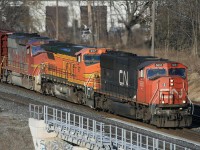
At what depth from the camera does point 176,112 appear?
68.1 feet

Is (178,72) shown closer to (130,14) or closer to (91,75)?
(91,75)

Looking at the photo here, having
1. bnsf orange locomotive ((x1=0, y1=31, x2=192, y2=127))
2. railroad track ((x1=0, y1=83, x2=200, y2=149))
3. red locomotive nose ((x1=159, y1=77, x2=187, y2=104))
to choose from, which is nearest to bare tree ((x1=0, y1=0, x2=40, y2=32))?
bnsf orange locomotive ((x1=0, y1=31, x2=192, y2=127))

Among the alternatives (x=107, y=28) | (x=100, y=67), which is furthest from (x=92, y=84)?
(x=107, y=28)

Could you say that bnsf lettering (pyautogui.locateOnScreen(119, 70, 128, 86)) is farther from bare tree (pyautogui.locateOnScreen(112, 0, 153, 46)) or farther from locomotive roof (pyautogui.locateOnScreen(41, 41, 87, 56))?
bare tree (pyautogui.locateOnScreen(112, 0, 153, 46))

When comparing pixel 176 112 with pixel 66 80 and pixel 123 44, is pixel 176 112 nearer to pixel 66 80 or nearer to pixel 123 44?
pixel 66 80

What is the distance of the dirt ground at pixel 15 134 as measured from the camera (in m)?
19.2

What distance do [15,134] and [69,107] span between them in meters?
5.57

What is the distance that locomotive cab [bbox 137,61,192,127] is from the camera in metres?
A: 20.7

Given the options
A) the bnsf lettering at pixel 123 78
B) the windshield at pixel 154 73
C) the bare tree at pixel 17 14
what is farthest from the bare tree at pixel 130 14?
the windshield at pixel 154 73

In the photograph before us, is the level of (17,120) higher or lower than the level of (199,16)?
lower

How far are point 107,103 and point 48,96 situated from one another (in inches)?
225

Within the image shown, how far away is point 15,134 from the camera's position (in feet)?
65.5

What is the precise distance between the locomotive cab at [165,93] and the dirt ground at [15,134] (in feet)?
15.2

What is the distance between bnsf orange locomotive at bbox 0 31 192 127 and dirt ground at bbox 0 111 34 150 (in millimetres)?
4133
